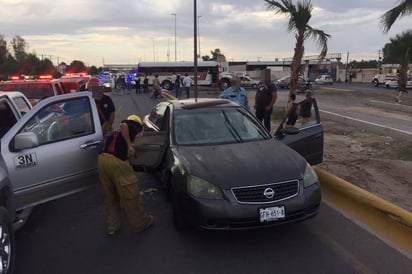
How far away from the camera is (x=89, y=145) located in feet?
17.7

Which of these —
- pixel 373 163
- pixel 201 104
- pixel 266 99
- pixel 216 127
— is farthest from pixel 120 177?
pixel 266 99

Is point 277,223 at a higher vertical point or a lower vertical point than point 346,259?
higher

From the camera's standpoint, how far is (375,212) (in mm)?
5387

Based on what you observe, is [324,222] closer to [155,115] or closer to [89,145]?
[89,145]

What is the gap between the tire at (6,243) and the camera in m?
3.66

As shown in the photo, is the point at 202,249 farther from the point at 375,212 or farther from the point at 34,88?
the point at 34,88

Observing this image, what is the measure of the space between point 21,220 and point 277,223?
A: 2.89 metres

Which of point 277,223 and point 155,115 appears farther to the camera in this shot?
point 155,115

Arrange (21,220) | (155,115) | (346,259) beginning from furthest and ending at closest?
1. (155,115)
2. (21,220)
3. (346,259)

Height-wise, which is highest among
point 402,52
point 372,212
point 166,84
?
point 402,52

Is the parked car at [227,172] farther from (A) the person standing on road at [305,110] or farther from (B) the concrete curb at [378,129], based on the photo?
(B) the concrete curb at [378,129]

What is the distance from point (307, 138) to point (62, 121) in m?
3.46

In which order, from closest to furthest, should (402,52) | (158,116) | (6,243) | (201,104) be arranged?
1. (6,243)
2. (201,104)
3. (158,116)
4. (402,52)

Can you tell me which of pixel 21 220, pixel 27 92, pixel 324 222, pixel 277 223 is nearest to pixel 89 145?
pixel 21 220
